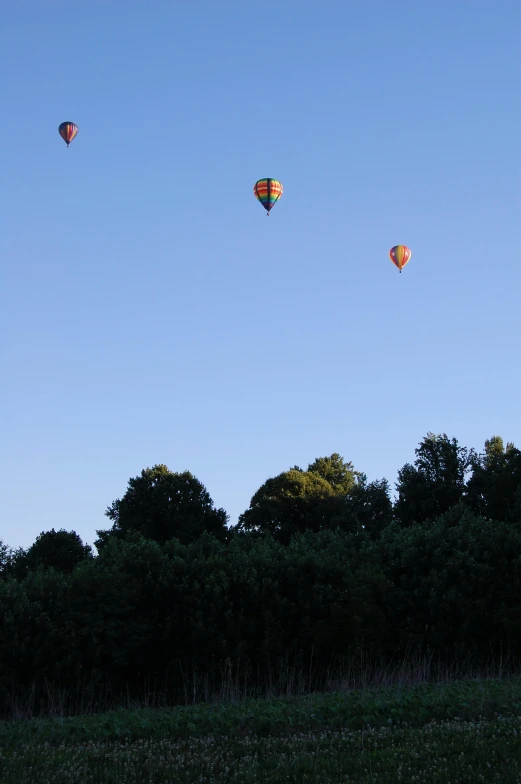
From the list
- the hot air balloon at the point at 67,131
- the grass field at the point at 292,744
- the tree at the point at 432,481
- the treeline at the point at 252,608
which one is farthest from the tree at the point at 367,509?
the grass field at the point at 292,744

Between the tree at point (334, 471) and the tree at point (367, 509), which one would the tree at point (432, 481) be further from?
the tree at point (334, 471)

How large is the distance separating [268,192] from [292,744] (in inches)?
1931

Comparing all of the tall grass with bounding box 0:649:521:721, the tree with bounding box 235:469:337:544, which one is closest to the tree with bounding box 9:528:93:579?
the tree with bounding box 235:469:337:544

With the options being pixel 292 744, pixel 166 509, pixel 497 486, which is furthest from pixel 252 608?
pixel 166 509

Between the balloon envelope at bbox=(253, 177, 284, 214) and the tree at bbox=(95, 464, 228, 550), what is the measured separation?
25671 mm

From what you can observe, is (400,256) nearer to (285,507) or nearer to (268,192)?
(268,192)

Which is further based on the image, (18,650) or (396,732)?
(18,650)

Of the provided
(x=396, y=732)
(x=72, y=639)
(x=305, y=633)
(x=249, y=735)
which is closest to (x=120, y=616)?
(x=72, y=639)

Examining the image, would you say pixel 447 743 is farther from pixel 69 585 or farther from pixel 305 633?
pixel 69 585

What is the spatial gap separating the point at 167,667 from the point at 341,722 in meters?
12.2

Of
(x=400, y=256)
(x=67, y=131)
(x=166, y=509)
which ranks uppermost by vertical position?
(x=67, y=131)

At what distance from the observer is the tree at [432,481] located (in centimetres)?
6112

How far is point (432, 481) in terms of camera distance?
6256cm

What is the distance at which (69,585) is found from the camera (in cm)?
2439
